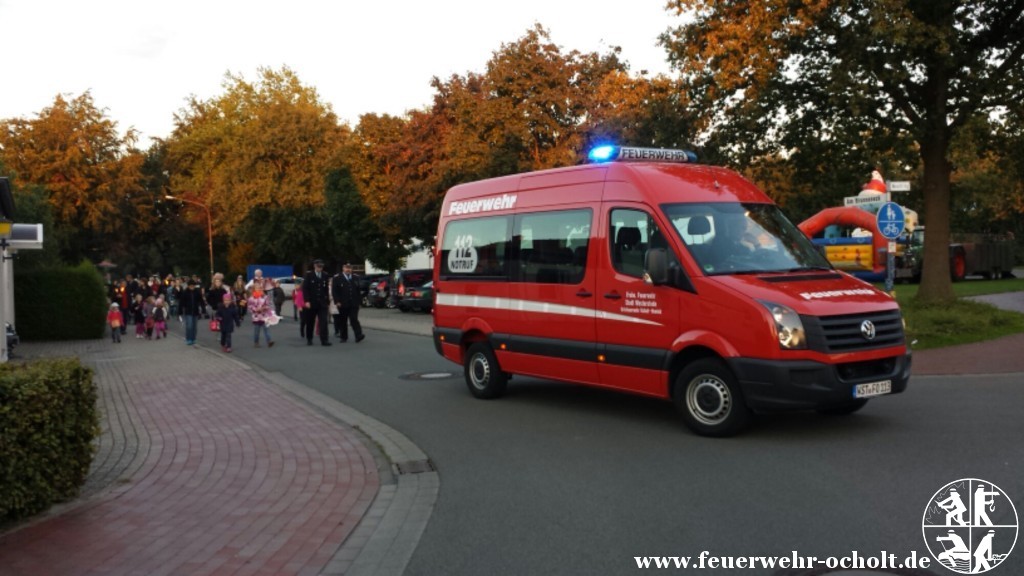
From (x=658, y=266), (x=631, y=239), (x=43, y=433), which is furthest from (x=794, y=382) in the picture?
(x=43, y=433)

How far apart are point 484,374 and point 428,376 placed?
107 inches

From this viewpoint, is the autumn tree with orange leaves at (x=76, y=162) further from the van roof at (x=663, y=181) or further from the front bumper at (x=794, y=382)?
the front bumper at (x=794, y=382)

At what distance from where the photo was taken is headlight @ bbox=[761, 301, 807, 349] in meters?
7.45

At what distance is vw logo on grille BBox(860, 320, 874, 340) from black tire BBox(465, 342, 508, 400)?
4.38 meters

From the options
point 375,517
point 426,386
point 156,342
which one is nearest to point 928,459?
point 375,517

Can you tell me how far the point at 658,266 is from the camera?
320 inches

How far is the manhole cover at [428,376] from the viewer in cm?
1334

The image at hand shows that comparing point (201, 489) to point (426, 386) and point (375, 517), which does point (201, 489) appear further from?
point (426, 386)

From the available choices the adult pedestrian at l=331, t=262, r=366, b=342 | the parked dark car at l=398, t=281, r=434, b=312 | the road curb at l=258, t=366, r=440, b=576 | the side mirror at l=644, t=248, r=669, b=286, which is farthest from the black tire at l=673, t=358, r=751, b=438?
the parked dark car at l=398, t=281, r=434, b=312

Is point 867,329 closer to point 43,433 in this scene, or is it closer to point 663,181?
point 663,181

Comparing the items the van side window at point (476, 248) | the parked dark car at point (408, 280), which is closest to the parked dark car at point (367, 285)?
the parked dark car at point (408, 280)

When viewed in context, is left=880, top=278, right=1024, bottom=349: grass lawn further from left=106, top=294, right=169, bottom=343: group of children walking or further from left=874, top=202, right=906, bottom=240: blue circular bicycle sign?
left=106, top=294, right=169, bottom=343: group of children walking

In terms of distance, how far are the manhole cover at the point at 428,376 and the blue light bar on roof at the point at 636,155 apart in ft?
15.6

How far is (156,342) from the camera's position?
79.5 feet
